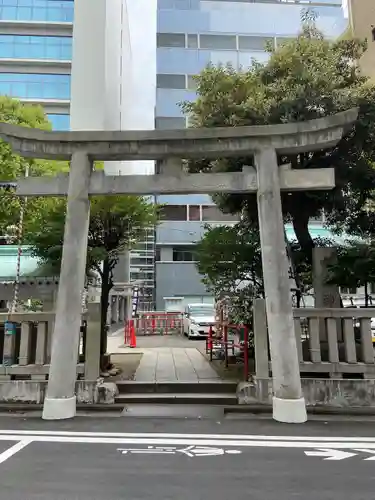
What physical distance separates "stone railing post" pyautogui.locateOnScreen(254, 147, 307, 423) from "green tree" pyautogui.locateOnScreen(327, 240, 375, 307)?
6.56ft

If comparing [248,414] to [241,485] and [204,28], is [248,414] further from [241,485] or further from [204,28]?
[204,28]

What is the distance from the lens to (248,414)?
7523mm

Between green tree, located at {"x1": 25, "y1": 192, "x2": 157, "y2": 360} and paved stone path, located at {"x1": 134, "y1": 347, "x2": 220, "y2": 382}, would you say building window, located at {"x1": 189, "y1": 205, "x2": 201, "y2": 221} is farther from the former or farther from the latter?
green tree, located at {"x1": 25, "y1": 192, "x2": 157, "y2": 360}

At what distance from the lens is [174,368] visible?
35.1ft

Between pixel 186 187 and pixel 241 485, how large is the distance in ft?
16.2

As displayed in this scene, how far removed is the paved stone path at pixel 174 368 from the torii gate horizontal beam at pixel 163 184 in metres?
3.95

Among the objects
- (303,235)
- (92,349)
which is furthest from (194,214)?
(92,349)

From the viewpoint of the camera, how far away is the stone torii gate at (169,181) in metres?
7.34

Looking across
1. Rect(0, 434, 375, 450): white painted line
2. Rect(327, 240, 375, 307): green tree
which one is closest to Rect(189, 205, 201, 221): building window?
Rect(327, 240, 375, 307): green tree

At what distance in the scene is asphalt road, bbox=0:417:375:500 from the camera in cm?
437

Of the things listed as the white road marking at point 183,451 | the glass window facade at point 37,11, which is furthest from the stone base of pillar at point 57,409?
the glass window facade at point 37,11

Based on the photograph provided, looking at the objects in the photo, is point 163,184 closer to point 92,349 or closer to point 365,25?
point 92,349

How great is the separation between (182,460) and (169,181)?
15.3 feet

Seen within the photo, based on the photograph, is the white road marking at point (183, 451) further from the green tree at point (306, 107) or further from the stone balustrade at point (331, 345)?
the green tree at point (306, 107)
